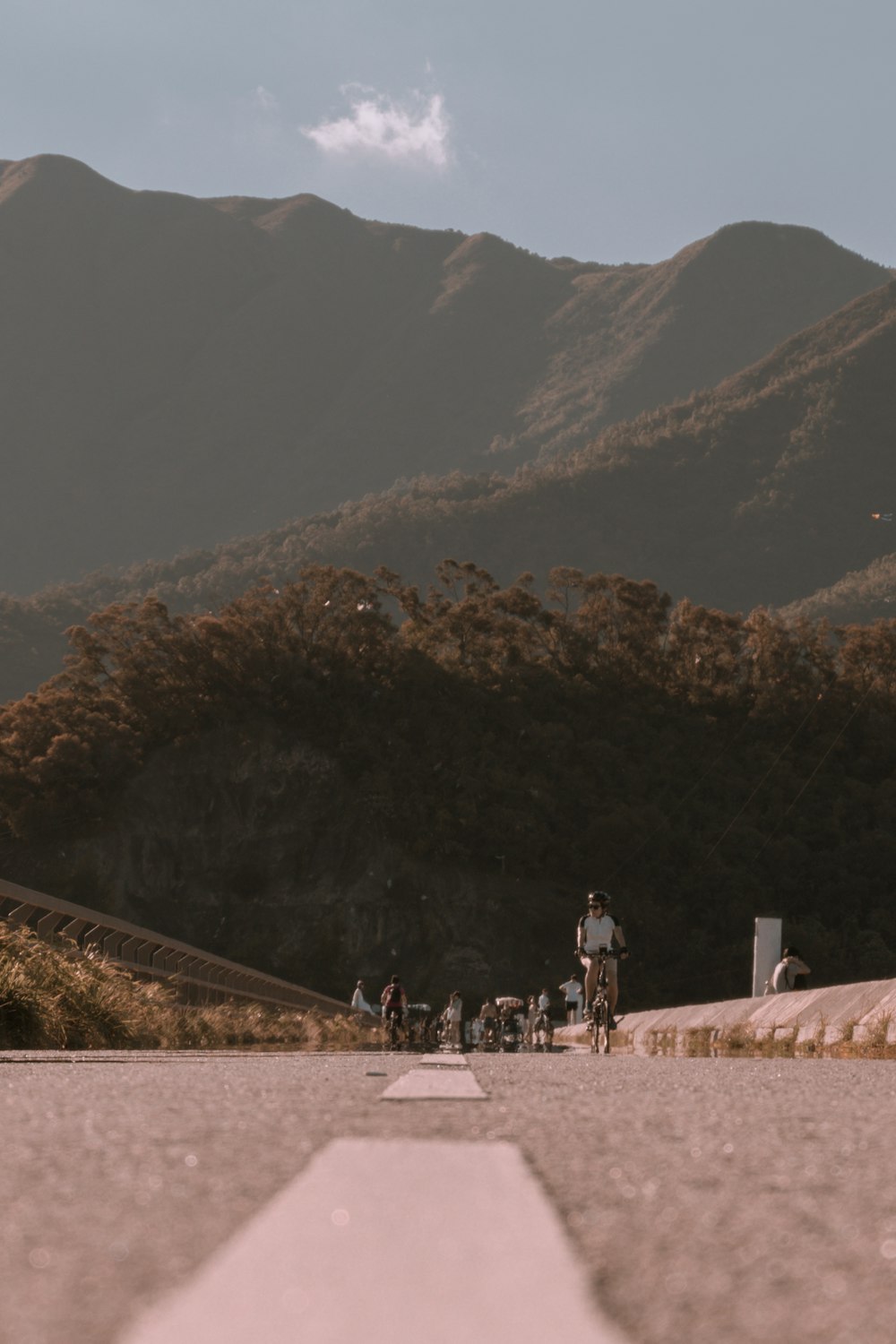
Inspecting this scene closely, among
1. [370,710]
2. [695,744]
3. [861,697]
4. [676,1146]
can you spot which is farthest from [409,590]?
[676,1146]

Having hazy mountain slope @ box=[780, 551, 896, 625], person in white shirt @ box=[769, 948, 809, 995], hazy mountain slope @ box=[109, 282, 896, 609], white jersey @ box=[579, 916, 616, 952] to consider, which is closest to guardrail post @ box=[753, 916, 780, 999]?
person in white shirt @ box=[769, 948, 809, 995]

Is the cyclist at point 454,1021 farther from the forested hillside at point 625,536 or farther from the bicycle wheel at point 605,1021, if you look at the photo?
the forested hillside at point 625,536

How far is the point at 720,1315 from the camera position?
172 cm

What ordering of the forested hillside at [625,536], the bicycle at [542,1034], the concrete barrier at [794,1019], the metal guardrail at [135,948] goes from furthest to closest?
the forested hillside at [625,536], the bicycle at [542,1034], the metal guardrail at [135,948], the concrete barrier at [794,1019]

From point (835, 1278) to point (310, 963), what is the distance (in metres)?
88.6

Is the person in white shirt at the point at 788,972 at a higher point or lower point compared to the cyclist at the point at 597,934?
lower

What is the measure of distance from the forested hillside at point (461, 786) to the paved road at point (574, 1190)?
3314 inches

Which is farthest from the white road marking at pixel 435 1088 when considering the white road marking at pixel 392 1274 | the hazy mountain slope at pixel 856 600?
the hazy mountain slope at pixel 856 600

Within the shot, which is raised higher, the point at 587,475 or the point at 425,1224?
the point at 587,475

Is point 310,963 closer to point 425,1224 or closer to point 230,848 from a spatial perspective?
point 230,848

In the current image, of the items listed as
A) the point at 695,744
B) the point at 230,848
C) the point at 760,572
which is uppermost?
the point at 760,572

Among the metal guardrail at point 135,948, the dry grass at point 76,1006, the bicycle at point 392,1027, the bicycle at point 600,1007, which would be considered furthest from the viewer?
the bicycle at point 392,1027

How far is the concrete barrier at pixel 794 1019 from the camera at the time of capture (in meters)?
12.6

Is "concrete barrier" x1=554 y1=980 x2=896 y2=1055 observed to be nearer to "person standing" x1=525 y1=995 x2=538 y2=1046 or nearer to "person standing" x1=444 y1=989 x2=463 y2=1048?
"person standing" x1=444 y1=989 x2=463 y2=1048
